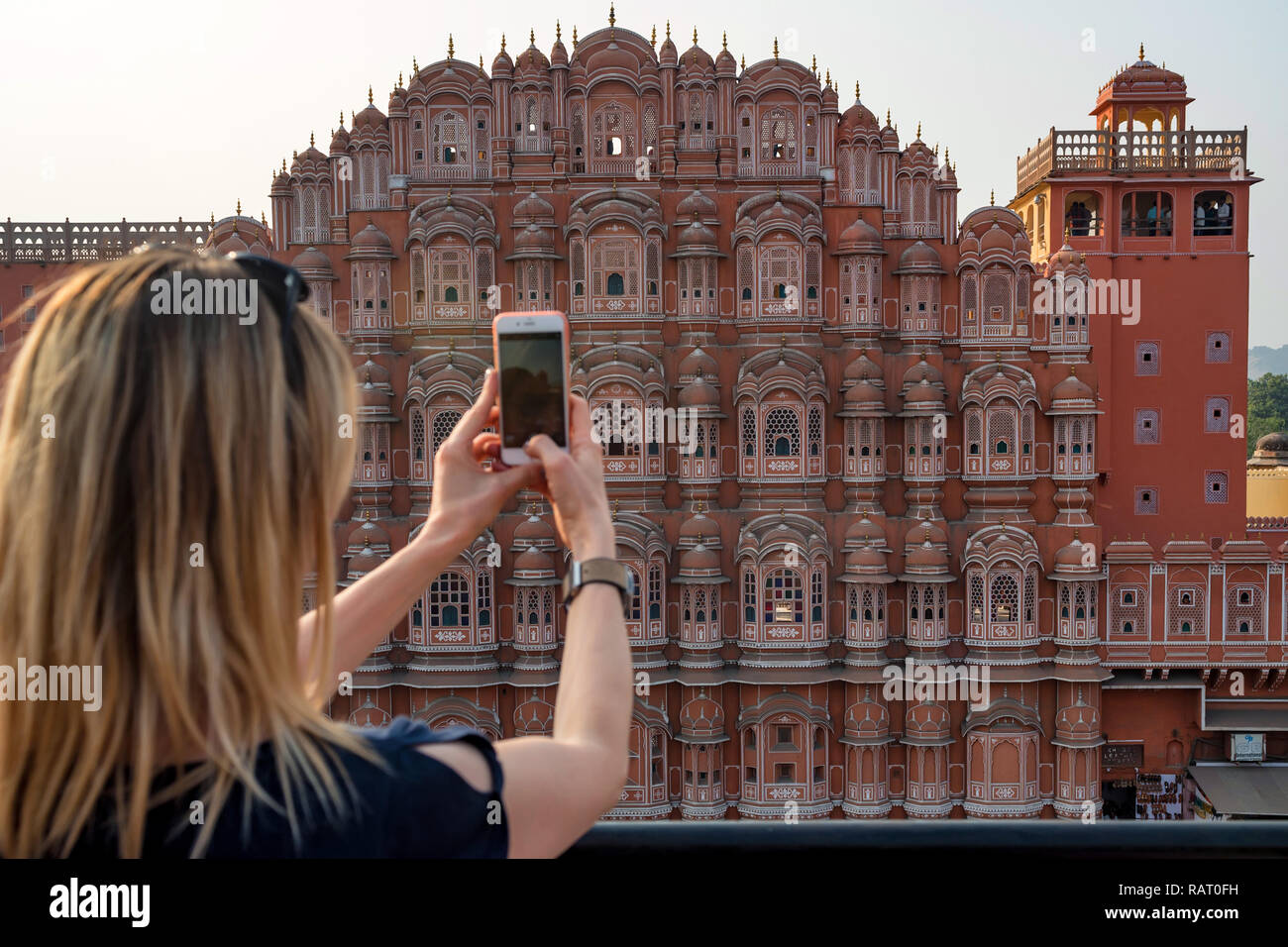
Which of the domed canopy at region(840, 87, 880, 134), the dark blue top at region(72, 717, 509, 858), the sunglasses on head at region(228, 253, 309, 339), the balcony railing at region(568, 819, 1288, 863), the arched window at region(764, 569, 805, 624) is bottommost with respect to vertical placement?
the arched window at region(764, 569, 805, 624)

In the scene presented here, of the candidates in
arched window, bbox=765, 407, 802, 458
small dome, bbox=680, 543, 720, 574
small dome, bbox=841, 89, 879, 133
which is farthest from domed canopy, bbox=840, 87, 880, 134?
small dome, bbox=680, 543, 720, 574

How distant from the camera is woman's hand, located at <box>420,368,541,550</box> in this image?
1678mm

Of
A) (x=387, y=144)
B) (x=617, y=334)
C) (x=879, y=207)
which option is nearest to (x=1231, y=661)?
(x=879, y=207)

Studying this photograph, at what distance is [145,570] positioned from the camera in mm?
1107

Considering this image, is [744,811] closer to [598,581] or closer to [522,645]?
[522,645]

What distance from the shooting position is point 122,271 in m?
1.20

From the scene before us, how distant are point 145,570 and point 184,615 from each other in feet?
0.19

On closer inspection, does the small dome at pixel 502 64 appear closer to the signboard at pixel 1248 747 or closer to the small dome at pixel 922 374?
the small dome at pixel 922 374

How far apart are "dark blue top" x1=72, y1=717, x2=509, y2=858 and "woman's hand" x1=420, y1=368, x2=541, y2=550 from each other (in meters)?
0.51

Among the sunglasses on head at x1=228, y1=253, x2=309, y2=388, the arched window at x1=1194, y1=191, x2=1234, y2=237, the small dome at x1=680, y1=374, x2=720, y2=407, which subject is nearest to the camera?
the sunglasses on head at x1=228, y1=253, x2=309, y2=388

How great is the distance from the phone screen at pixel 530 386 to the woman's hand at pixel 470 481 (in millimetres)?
36

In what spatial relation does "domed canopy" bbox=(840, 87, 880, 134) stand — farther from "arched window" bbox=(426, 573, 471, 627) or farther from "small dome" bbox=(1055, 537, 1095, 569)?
"arched window" bbox=(426, 573, 471, 627)

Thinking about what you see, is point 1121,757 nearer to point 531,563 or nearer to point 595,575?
point 531,563

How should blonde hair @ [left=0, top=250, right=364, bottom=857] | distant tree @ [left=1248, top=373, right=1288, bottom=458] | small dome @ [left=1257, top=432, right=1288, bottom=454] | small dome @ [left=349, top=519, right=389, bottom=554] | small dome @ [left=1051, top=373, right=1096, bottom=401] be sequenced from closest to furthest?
blonde hair @ [left=0, top=250, right=364, bottom=857]
small dome @ [left=349, top=519, right=389, bottom=554]
small dome @ [left=1051, top=373, right=1096, bottom=401]
small dome @ [left=1257, top=432, right=1288, bottom=454]
distant tree @ [left=1248, top=373, right=1288, bottom=458]
